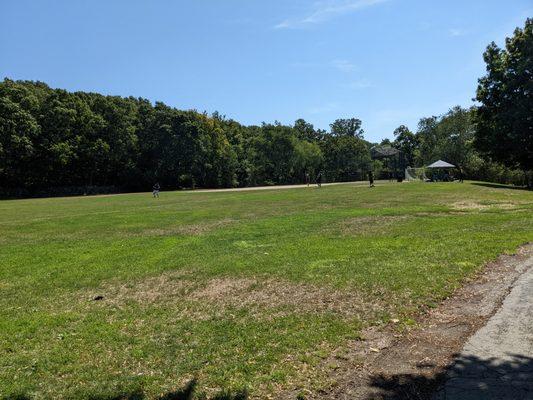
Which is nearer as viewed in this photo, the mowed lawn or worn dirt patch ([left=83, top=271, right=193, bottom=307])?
the mowed lawn

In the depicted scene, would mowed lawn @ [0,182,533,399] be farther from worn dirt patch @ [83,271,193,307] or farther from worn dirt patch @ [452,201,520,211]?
worn dirt patch @ [452,201,520,211]

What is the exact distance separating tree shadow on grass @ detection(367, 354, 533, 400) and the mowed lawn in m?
0.76

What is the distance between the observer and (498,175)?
61.9 meters

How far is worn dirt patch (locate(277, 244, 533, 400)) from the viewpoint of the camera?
4609 mm

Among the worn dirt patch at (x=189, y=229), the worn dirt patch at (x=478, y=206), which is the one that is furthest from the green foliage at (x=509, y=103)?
the worn dirt patch at (x=189, y=229)

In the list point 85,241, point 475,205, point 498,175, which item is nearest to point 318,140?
point 498,175

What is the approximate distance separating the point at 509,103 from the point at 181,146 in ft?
172

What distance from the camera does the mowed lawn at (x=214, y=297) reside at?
5.19 metres

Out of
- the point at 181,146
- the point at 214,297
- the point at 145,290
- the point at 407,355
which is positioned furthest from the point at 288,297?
the point at 181,146

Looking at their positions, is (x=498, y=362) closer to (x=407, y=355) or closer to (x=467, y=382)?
(x=467, y=382)

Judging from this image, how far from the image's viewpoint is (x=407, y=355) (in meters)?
5.45

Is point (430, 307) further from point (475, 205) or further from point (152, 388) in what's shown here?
point (475, 205)

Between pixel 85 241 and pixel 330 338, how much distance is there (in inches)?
494

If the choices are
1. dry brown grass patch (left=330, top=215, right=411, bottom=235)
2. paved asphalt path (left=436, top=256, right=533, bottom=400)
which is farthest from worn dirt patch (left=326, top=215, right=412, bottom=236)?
paved asphalt path (left=436, top=256, right=533, bottom=400)
